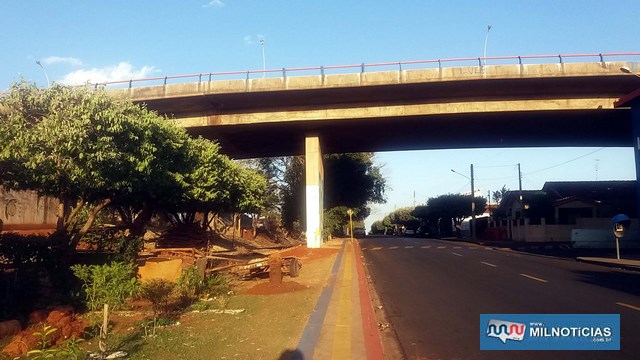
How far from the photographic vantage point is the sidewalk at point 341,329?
738 cm

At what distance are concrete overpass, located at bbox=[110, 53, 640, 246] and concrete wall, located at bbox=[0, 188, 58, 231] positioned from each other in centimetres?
856

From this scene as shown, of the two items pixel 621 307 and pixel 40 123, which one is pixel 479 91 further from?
pixel 40 123

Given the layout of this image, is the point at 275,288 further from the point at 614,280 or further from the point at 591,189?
the point at 591,189

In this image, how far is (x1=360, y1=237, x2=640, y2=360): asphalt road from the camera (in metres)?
7.78

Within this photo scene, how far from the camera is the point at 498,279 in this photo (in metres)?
16.1

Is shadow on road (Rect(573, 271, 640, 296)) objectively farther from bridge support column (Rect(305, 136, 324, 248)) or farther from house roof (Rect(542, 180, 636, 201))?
house roof (Rect(542, 180, 636, 201))

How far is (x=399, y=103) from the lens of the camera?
32188mm

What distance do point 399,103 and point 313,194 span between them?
25.8ft

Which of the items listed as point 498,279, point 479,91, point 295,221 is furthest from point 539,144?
point 498,279

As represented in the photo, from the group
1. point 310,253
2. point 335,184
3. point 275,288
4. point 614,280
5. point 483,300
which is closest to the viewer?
point 483,300

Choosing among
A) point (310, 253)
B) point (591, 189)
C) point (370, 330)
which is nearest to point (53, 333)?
point (370, 330)

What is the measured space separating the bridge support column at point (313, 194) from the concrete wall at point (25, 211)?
1549cm

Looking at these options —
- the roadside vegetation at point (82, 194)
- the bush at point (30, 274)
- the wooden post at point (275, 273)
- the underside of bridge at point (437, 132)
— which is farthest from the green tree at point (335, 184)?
the bush at point (30, 274)

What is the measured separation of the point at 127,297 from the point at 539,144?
123 ft
